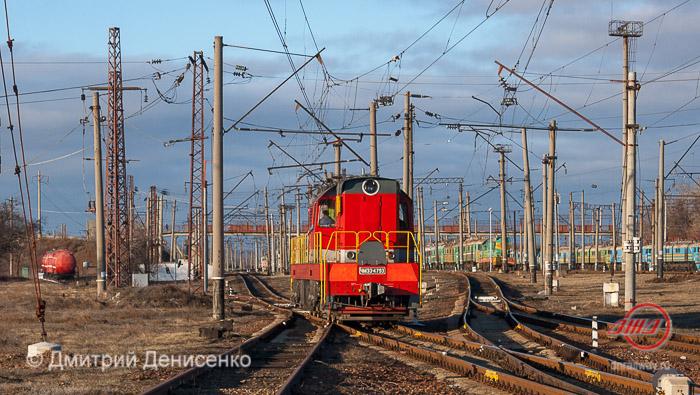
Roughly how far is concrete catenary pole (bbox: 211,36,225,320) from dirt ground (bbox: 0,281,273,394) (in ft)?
3.17

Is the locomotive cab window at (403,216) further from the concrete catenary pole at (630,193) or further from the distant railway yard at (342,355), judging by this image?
the concrete catenary pole at (630,193)

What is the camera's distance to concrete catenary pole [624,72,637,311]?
2395 cm

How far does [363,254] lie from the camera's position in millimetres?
19562

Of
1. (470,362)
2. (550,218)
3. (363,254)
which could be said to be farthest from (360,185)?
(550,218)

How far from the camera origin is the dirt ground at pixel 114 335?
1073 cm

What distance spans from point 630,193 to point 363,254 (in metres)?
10.6

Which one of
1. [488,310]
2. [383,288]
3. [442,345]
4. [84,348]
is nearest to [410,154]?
[488,310]

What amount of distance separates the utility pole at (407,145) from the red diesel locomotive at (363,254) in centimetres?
1053

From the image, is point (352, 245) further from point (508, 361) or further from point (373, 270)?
point (508, 361)

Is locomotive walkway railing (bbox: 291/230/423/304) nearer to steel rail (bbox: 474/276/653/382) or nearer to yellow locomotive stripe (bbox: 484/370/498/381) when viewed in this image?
steel rail (bbox: 474/276/653/382)

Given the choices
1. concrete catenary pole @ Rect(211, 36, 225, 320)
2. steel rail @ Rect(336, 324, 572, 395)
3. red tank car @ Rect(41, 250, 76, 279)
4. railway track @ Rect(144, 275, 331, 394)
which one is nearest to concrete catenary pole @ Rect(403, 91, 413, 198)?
concrete catenary pole @ Rect(211, 36, 225, 320)

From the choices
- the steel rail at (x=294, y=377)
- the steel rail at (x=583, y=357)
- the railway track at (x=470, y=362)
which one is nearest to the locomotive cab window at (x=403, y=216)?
the railway track at (x=470, y=362)

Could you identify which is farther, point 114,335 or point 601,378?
point 114,335

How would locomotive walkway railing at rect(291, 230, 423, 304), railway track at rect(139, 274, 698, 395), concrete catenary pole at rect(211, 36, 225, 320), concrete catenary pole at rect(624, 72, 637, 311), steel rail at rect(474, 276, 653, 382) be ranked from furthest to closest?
concrete catenary pole at rect(624, 72, 637, 311) → concrete catenary pole at rect(211, 36, 225, 320) → locomotive walkway railing at rect(291, 230, 423, 304) → steel rail at rect(474, 276, 653, 382) → railway track at rect(139, 274, 698, 395)
